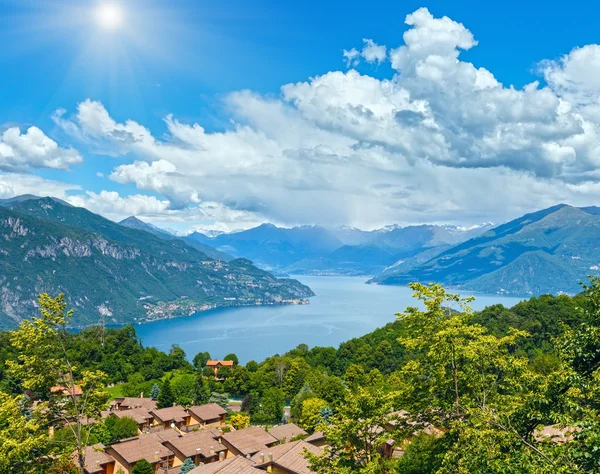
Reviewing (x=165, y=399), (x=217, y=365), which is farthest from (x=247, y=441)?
(x=217, y=365)

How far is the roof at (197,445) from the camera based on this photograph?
113 ft

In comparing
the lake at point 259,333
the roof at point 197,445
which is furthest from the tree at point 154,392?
the lake at point 259,333

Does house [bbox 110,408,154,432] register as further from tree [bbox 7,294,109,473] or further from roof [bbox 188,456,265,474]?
tree [bbox 7,294,109,473]

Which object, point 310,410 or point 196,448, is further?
point 310,410

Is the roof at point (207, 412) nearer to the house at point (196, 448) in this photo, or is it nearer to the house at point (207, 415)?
the house at point (207, 415)

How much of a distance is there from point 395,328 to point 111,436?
59.1 m

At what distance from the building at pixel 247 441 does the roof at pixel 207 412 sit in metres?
9.04

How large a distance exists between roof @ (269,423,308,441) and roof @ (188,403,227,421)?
29.3 feet

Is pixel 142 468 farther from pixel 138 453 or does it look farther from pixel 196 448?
pixel 196 448

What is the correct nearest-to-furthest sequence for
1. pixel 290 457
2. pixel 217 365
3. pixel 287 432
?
pixel 290 457 < pixel 287 432 < pixel 217 365

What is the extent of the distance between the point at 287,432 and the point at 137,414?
16429 mm

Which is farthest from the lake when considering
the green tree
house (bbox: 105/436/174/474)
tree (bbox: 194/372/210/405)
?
house (bbox: 105/436/174/474)

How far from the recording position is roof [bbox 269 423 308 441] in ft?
127

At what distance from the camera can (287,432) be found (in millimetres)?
39688
